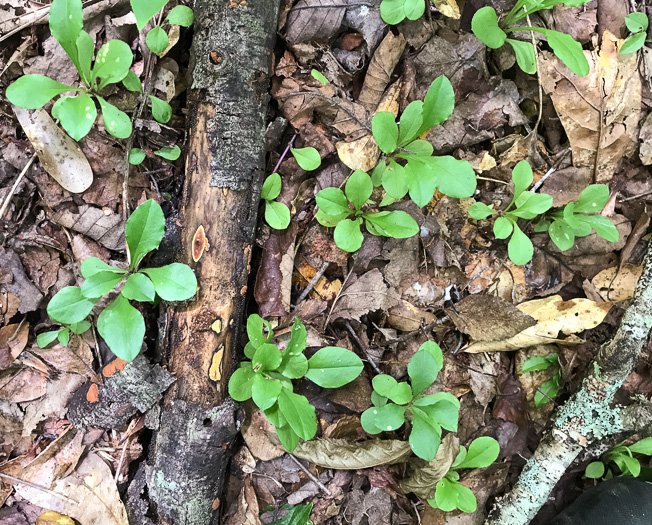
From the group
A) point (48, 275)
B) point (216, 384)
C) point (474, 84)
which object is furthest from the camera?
point (474, 84)

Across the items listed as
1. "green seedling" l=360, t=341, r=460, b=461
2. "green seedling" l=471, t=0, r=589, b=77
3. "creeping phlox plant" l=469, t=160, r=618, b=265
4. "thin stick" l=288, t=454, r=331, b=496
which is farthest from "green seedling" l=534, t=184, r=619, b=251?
"thin stick" l=288, t=454, r=331, b=496

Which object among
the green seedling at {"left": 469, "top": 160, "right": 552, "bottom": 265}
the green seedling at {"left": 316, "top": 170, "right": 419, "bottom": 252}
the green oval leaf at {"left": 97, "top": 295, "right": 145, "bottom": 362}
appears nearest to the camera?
the green oval leaf at {"left": 97, "top": 295, "right": 145, "bottom": 362}

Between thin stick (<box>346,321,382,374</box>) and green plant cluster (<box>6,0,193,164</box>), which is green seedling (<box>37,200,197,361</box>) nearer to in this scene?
green plant cluster (<box>6,0,193,164</box>)

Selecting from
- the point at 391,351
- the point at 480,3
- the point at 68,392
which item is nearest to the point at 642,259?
the point at 391,351

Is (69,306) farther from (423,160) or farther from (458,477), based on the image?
(458,477)

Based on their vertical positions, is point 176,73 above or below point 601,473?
above

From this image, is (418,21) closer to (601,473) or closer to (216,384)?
(216,384)

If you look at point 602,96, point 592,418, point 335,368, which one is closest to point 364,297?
point 335,368
